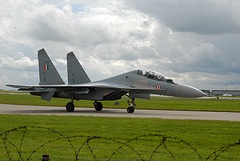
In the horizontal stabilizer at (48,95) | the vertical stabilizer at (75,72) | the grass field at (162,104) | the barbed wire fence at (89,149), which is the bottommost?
the barbed wire fence at (89,149)

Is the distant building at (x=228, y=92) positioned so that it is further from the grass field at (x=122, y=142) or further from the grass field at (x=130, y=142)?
the grass field at (x=122, y=142)

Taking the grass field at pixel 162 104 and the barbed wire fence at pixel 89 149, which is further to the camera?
→ the grass field at pixel 162 104

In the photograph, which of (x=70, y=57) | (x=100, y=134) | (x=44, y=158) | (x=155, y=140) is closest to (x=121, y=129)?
(x=100, y=134)

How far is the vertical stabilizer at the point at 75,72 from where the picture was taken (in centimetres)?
2605

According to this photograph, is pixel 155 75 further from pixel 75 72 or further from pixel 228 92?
pixel 228 92

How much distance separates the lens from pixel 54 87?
71.7 ft

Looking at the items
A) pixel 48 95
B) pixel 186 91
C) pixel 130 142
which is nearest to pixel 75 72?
pixel 48 95

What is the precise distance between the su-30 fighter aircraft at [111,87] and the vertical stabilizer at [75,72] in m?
Answer: 1.15

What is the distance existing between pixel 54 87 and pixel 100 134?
11852 millimetres

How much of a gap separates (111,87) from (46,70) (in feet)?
21.8

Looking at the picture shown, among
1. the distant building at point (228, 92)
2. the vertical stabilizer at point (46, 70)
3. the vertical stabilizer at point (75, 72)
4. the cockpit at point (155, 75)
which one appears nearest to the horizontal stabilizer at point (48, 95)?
the vertical stabilizer at point (46, 70)

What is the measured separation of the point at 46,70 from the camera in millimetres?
25312

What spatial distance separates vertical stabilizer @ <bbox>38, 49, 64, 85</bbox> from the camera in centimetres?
2533

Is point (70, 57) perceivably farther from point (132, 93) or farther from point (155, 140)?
point (155, 140)
